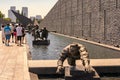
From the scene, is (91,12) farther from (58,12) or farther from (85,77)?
(58,12)

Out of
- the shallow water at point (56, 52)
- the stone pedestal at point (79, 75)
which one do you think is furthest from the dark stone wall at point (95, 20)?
the stone pedestal at point (79, 75)

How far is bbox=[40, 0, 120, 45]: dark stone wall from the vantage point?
25953 mm

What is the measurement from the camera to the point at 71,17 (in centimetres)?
5034

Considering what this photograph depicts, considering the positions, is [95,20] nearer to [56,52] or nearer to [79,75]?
[56,52]

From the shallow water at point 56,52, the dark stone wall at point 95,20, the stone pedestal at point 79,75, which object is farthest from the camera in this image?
the dark stone wall at point 95,20

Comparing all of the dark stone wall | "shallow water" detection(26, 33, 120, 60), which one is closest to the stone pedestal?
"shallow water" detection(26, 33, 120, 60)

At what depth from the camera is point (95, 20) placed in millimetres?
32406

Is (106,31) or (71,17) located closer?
(106,31)

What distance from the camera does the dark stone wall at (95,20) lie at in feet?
85.1

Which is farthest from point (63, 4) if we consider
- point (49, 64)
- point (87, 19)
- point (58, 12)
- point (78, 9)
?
point (49, 64)

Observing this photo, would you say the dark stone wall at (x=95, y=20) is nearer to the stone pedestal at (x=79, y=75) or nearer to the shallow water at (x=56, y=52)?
the shallow water at (x=56, y=52)

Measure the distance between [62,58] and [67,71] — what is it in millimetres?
521

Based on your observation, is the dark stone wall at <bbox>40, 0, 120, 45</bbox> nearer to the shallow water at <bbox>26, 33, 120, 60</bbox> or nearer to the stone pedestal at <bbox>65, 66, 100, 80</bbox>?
the shallow water at <bbox>26, 33, 120, 60</bbox>

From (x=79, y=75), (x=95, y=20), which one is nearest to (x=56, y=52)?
(x=79, y=75)
